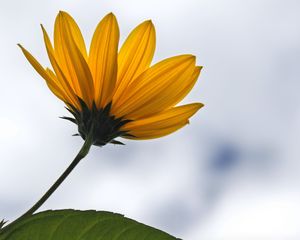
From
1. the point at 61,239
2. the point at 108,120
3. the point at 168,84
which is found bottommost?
the point at 61,239

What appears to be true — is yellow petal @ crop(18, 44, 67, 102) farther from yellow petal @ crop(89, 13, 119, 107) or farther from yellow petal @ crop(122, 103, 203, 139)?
yellow petal @ crop(122, 103, 203, 139)

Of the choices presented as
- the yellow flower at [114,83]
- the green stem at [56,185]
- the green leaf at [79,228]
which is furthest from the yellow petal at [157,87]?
the green leaf at [79,228]

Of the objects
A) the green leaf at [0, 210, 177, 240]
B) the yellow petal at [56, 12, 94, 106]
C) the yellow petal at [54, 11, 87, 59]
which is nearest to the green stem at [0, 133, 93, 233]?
the green leaf at [0, 210, 177, 240]

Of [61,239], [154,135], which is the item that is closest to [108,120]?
[154,135]

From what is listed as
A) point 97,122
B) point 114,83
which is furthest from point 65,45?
point 97,122

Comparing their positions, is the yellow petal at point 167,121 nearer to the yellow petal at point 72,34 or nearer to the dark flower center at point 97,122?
the dark flower center at point 97,122

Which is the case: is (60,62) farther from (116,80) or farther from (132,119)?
(132,119)

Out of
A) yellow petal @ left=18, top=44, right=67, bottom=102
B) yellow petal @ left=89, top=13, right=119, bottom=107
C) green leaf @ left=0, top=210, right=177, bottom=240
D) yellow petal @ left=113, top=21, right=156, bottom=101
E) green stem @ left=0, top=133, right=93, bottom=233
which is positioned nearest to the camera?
green leaf @ left=0, top=210, right=177, bottom=240
